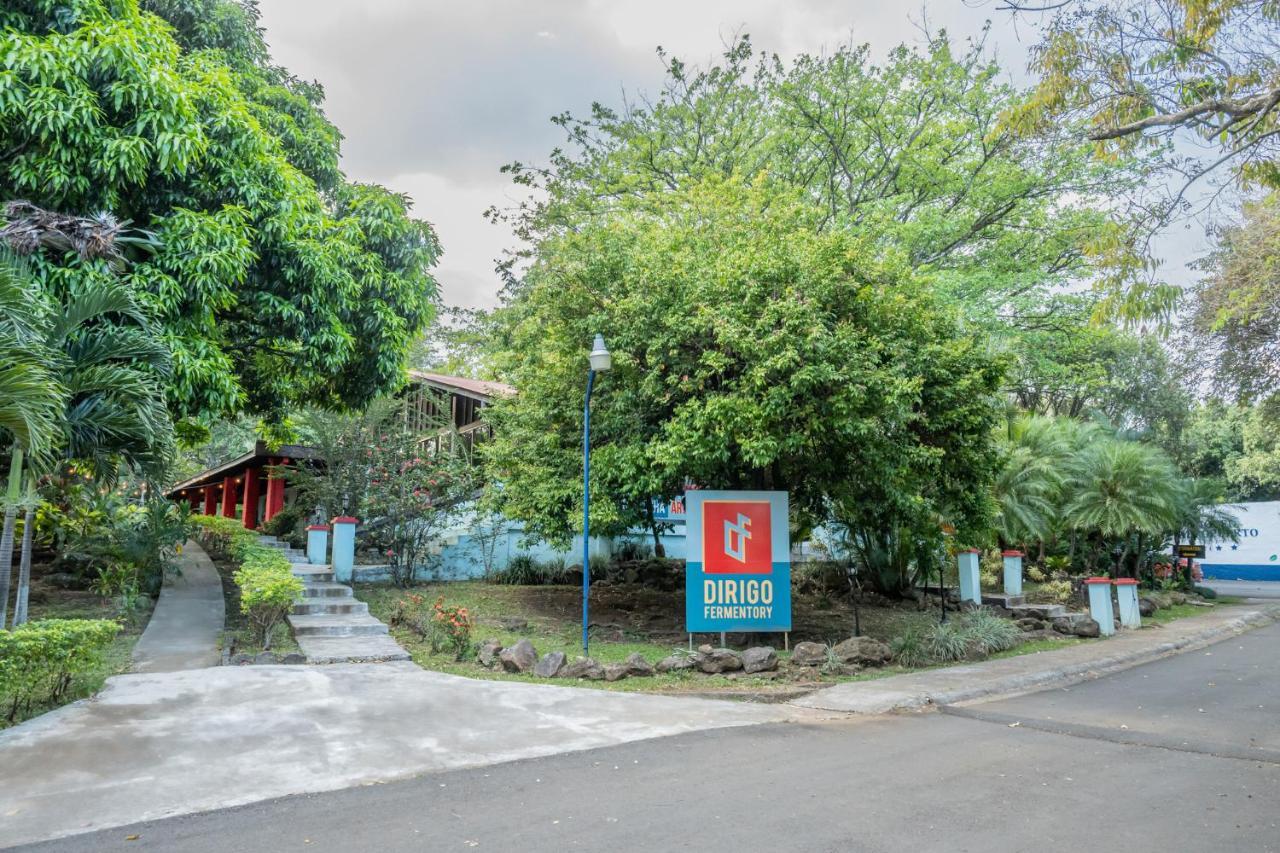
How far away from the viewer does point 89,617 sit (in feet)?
A: 36.1

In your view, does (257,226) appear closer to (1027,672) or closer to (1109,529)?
(1027,672)

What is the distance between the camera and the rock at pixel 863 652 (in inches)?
389

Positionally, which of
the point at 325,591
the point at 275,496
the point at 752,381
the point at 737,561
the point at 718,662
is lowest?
the point at 718,662

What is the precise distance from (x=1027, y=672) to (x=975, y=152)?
1497cm

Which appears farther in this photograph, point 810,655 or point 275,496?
point 275,496

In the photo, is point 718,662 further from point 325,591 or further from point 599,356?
point 325,591

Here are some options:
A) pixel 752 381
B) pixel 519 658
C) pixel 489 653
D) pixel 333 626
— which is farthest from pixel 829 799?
pixel 333 626

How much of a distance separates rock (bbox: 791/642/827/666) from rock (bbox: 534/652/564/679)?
3.02 meters

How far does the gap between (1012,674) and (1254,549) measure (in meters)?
28.9

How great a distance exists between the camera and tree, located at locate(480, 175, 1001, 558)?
9383 millimetres

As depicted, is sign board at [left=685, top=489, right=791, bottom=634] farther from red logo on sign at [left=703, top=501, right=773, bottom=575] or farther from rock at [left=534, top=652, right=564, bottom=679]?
rock at [left=534, top=652, right=564, bottom=679]

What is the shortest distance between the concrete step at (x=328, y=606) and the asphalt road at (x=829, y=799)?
6.99m

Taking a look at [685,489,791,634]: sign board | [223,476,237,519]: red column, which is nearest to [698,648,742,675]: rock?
[685,489,791,634]: sign board

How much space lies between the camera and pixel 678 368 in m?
10.4
